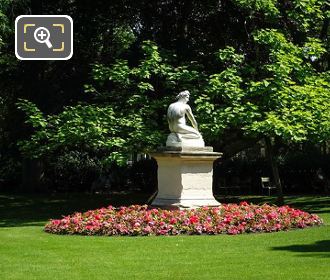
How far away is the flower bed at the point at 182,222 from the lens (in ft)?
47.2

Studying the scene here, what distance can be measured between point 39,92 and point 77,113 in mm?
6823

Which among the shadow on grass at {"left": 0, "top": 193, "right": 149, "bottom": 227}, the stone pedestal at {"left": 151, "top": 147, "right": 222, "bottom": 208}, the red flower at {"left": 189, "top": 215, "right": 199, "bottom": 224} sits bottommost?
the shadow on grass at {"left": 0, "top": 193, "right": 149, "bottom": 227}

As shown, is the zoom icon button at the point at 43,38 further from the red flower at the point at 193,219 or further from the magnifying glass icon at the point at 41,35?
the red flower at the point at 193,219

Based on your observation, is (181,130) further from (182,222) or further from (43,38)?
(43,38)

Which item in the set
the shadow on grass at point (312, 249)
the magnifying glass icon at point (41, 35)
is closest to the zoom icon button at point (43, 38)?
the magnifying glass icon at point (41, 35)

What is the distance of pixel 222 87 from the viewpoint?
19062 millimetres

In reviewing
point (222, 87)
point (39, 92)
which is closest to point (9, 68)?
point (39, 92)

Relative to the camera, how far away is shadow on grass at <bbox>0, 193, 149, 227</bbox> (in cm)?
2000

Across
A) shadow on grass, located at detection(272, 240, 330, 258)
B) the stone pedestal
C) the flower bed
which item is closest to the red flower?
the flower bed

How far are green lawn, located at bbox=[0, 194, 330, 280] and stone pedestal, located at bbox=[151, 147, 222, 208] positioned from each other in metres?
2.73

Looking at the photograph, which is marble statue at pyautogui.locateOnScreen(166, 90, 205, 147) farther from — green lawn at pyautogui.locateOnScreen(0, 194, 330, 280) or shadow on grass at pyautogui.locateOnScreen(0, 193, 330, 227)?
shadow on grass at pyautogui.locateOnScreen(0, 193, 330, 227)

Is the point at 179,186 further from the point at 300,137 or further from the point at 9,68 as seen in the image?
the point at 9,68

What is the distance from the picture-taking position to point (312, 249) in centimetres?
1159

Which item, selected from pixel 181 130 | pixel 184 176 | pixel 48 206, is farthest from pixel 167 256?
pixel 48 206
